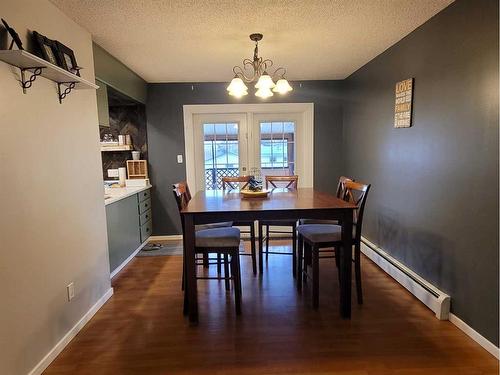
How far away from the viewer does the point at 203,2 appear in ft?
6.89

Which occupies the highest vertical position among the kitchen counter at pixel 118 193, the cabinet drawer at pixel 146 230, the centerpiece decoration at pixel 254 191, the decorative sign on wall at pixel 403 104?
the decorative sign on wall at pixel 403 104

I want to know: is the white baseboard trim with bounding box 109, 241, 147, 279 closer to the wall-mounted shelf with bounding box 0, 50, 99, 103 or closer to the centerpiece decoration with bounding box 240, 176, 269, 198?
the centerpiece decoration with bounding box 240, 176, 269, 198

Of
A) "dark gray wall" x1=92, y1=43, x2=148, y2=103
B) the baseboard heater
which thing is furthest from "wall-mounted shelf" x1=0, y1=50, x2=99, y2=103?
the baseboard heater

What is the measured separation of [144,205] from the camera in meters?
4.32

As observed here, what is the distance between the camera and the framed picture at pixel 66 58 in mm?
2041

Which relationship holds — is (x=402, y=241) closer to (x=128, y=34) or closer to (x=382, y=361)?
(x=382, y=361)

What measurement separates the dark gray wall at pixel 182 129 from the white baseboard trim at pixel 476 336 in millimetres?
2669

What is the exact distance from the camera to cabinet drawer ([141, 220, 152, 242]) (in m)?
4.25

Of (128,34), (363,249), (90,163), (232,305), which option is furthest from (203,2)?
(363,249)

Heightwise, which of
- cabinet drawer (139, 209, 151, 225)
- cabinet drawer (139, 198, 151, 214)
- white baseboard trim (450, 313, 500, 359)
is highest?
cabinet drawer (139, 198, 151, 214)

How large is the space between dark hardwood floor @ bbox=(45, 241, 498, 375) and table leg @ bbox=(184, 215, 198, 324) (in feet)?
0.39

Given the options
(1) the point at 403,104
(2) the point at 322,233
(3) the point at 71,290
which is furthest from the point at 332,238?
(3) the point at 71,290

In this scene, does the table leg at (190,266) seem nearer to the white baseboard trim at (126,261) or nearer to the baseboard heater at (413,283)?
the white baseboard trim at (126,261)

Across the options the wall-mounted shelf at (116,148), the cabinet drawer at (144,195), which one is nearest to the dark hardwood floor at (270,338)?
the cabinet drawer at (144,195)
